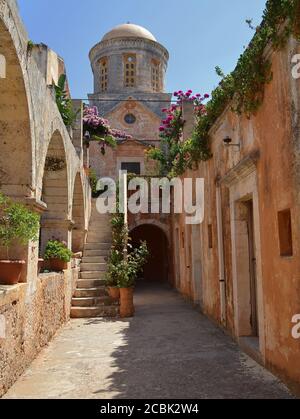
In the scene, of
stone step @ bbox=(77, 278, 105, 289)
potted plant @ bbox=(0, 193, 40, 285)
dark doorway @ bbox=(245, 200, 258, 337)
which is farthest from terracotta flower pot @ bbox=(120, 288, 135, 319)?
potted plant @ bbox=(0, 193, 40, 285)

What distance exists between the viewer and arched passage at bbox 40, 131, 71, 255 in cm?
899

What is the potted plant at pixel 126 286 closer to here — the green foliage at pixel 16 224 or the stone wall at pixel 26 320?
the stone wall at pixel 26 320

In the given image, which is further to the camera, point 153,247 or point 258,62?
point 153,247

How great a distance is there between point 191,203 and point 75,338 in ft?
15.8

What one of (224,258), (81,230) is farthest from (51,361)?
(81,230)

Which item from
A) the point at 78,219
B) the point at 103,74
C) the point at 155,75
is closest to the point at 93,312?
the point at 78,219

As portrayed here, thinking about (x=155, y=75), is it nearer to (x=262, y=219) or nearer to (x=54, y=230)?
(x=54, y=230)

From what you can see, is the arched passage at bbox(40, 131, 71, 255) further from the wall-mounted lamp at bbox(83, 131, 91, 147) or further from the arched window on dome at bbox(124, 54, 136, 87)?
the arched window on dome at bbox(124, 54, 136, 87)

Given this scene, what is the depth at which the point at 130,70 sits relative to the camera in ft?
87.0

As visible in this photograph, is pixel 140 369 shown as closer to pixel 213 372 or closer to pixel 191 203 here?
pixel 213 372

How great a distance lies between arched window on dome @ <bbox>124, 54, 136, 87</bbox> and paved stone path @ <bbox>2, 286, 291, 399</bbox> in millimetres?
20724

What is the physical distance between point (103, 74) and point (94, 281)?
19.6 meters

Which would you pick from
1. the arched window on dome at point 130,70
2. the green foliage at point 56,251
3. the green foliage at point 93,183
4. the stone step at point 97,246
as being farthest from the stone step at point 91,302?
the arched window on dome at point 130,70

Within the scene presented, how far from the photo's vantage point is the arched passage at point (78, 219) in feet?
42.5
